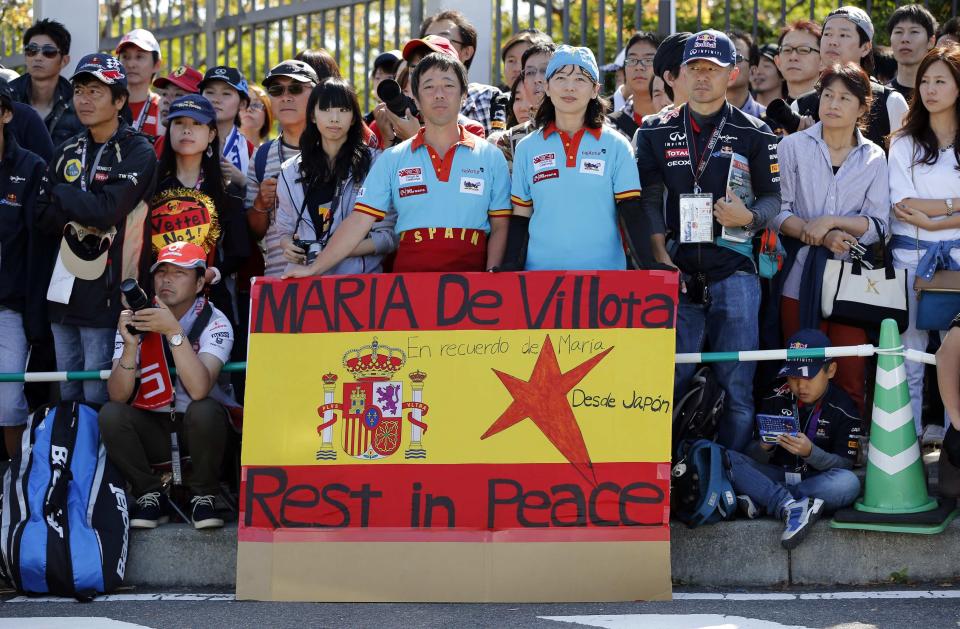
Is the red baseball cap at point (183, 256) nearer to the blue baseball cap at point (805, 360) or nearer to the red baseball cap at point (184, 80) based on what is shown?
the red baseball cap at point (184, 80)

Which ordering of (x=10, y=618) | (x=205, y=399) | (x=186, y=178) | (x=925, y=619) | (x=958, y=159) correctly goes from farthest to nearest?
1. (x=186, y=178)
2. (x=958, y=159)
3. (x=205, y=399)
4. (x=10, y=618)
5. (x=925, y=619)

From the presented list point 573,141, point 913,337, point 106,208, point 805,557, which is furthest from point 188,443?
point 913,337

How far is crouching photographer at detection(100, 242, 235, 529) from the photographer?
6703 millimetres

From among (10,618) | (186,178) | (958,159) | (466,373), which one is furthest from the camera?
(186,178)

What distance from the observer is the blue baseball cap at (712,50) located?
275 inches

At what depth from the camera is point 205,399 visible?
265 inches

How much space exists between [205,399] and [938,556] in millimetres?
3526

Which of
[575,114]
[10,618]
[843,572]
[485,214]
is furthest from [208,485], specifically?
[843,572]

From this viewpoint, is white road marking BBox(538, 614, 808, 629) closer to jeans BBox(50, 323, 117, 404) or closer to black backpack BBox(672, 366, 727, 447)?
black backpack BBox(672, 366, 727, 447)

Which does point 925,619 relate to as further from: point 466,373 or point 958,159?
point 958,159

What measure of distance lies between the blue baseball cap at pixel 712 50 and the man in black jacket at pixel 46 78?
4.57 metres

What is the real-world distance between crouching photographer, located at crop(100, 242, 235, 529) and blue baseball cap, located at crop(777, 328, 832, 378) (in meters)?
2.77

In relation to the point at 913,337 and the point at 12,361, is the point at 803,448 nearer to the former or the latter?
the point at 913,337

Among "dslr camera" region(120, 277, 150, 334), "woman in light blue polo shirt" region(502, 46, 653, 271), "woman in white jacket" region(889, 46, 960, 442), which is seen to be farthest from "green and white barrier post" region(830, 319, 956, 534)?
"dslr camera" region(120, 277, 150, 334)
